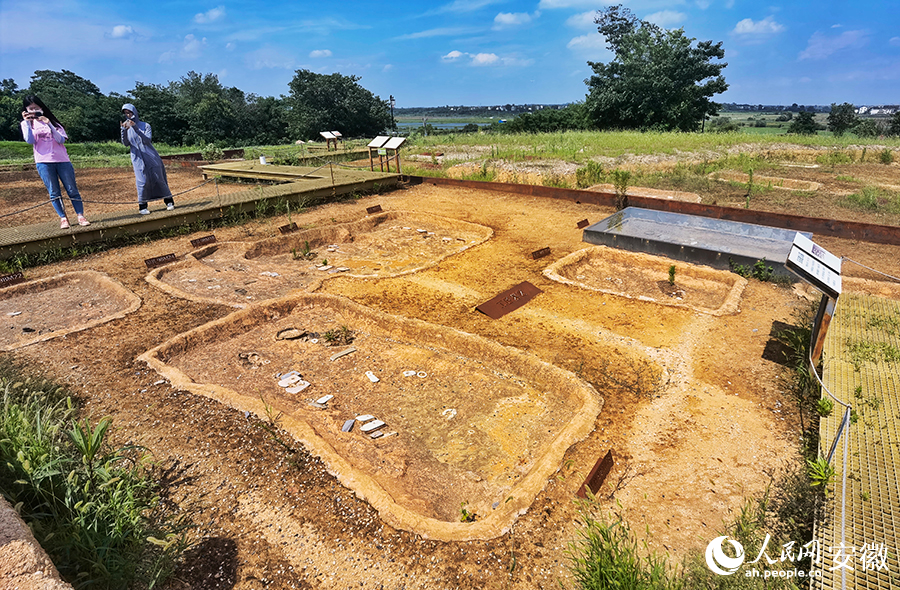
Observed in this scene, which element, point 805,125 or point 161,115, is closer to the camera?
point 161,115

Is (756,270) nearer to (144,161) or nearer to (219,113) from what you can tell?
(144,161)

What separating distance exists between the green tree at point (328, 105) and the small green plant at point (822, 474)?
41.4 m

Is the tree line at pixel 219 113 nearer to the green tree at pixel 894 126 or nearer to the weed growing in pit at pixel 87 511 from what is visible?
the weed growing in pit at pixel 87 511

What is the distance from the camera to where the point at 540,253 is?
7273 millimetres

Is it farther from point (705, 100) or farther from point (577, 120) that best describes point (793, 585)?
point (577, 120)

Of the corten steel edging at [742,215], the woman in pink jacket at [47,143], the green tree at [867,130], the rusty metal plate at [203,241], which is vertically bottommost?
the rusty metal plate at [203,241]

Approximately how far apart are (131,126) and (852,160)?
22896 mm

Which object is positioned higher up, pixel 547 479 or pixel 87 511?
pixel 87 511

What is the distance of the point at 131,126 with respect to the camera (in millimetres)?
7562

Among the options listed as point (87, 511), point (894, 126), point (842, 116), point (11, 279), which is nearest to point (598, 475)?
point (87, 511)

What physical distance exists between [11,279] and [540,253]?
Answer: 7987 millimetres

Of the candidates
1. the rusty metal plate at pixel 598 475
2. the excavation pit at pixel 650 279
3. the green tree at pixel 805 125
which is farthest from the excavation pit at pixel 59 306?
the green tree at pixel 805 125

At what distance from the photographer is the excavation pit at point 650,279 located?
19.1 ft

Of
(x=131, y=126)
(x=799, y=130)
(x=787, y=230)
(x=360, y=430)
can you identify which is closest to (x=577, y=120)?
(x=799, y=130)
